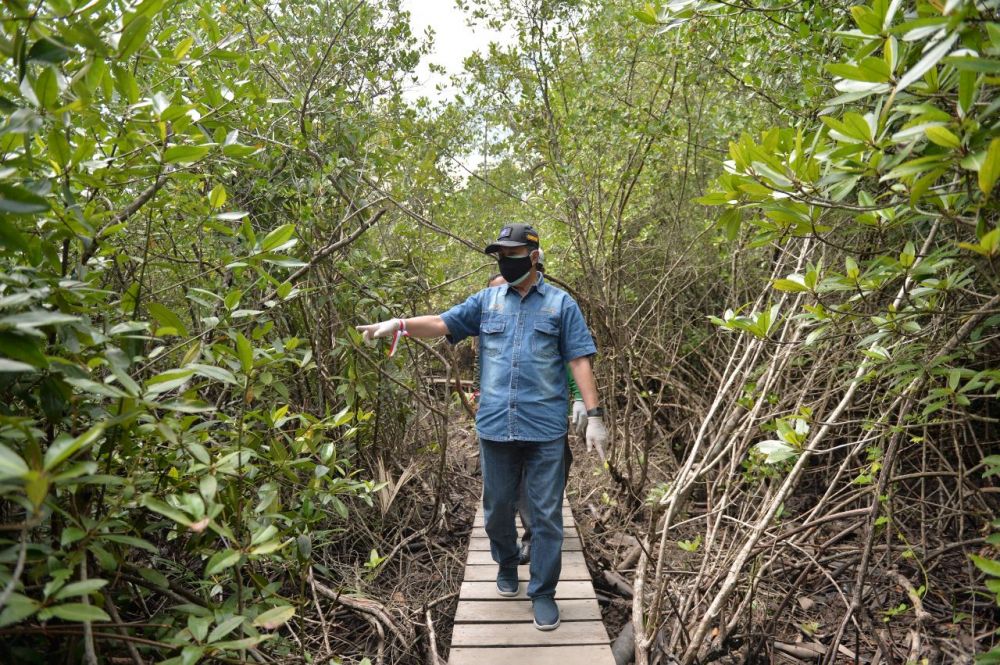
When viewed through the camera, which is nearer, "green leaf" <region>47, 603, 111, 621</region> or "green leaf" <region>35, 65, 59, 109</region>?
"green leaf" <region>47, 603, 111, 621</region>

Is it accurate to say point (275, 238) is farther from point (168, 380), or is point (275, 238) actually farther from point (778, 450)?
point (778, 450)

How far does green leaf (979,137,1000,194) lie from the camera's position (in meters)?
1.21

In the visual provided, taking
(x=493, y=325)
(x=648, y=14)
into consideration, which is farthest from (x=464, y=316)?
(x=648, y=14)

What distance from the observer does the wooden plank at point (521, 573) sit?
12.0 ft

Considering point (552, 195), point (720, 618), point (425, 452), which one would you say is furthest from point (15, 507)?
point (552, 195)

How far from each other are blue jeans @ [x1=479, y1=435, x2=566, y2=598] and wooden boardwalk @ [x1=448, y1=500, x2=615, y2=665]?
7.4 inches

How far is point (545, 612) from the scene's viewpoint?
3.13 m

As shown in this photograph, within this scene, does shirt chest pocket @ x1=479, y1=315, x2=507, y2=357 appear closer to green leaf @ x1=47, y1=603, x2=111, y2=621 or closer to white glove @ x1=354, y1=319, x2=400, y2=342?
white glove @ x1=354, y1=319, x2=400, y2=342

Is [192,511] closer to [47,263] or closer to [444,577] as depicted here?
[47,263]

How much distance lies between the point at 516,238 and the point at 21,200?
240 centimetres

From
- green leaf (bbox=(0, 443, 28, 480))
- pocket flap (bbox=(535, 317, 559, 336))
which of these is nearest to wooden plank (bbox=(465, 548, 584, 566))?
pocket flap (bbox=(535, 317, 559, 336))

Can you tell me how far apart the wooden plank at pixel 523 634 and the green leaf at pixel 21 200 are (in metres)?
2.61

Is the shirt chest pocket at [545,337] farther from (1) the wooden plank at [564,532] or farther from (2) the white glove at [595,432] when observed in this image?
(1) the wooden plank at [564,532]

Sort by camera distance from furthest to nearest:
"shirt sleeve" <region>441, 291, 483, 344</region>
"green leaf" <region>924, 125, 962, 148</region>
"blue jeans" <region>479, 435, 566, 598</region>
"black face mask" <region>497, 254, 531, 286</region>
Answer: "shirt sleeve" <region>441, 291, 483, 344</region> → "black face mask" <region>497, 254, 531, 286</region> → "blue jeans" <region>479, 435, 566, 598</region> → "green leaf" <region>924, 125, 962, 148</region>
